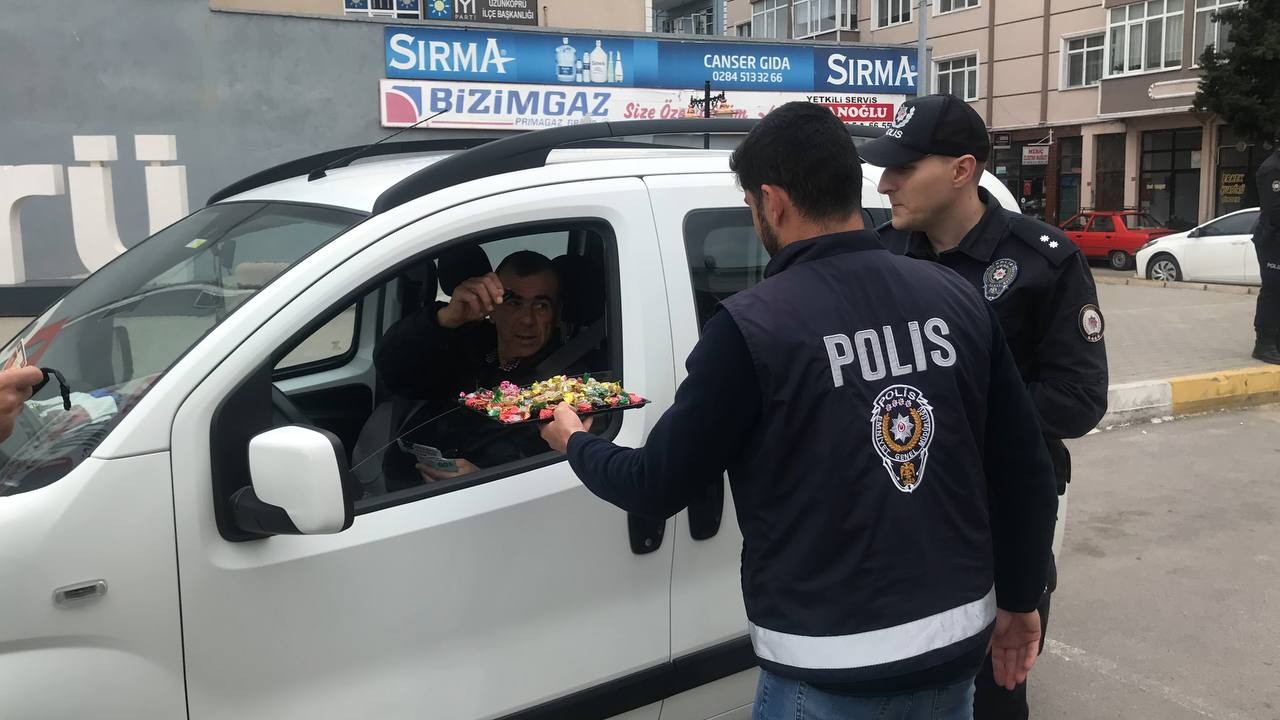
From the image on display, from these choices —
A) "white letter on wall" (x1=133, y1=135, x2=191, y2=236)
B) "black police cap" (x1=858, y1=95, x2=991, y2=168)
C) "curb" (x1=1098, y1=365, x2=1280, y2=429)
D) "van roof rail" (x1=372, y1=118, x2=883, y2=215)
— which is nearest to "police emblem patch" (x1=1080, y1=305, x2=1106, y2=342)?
"black police cap" (x1=858, y1=95, x2=991, y2=168)

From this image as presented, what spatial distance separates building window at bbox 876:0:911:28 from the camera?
1636 inches

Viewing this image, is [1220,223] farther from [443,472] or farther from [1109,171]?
[443,472]

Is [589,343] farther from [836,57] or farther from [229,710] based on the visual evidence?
[836,57]

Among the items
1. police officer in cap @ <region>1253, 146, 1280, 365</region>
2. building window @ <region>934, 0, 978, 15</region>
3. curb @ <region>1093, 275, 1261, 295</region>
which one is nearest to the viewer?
police officer in cap @ <region>1253, 146, 1280, 365</region>

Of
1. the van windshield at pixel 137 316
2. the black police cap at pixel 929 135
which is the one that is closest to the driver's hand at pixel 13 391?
the van windshield at pixel 137 316

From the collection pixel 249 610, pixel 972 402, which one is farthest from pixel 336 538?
pixel 972 402

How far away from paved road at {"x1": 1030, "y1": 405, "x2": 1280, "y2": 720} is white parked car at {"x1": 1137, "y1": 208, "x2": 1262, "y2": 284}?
11872 millimetres

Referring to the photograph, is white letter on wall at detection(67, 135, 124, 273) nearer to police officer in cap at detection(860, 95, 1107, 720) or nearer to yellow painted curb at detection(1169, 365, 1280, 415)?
yellow painted curb at detection(1169, 365, 1280, 415)

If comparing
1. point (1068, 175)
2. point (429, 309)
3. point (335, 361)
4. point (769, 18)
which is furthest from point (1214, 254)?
point (769, 18)

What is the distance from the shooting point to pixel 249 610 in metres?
2.01

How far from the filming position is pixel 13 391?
2.11m

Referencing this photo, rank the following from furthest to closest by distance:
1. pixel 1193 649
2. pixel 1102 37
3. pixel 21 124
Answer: pixel 1102 37
pixel 21 124
pixel 1193 649

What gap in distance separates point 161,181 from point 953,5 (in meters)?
34.2

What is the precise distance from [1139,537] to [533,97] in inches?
566
